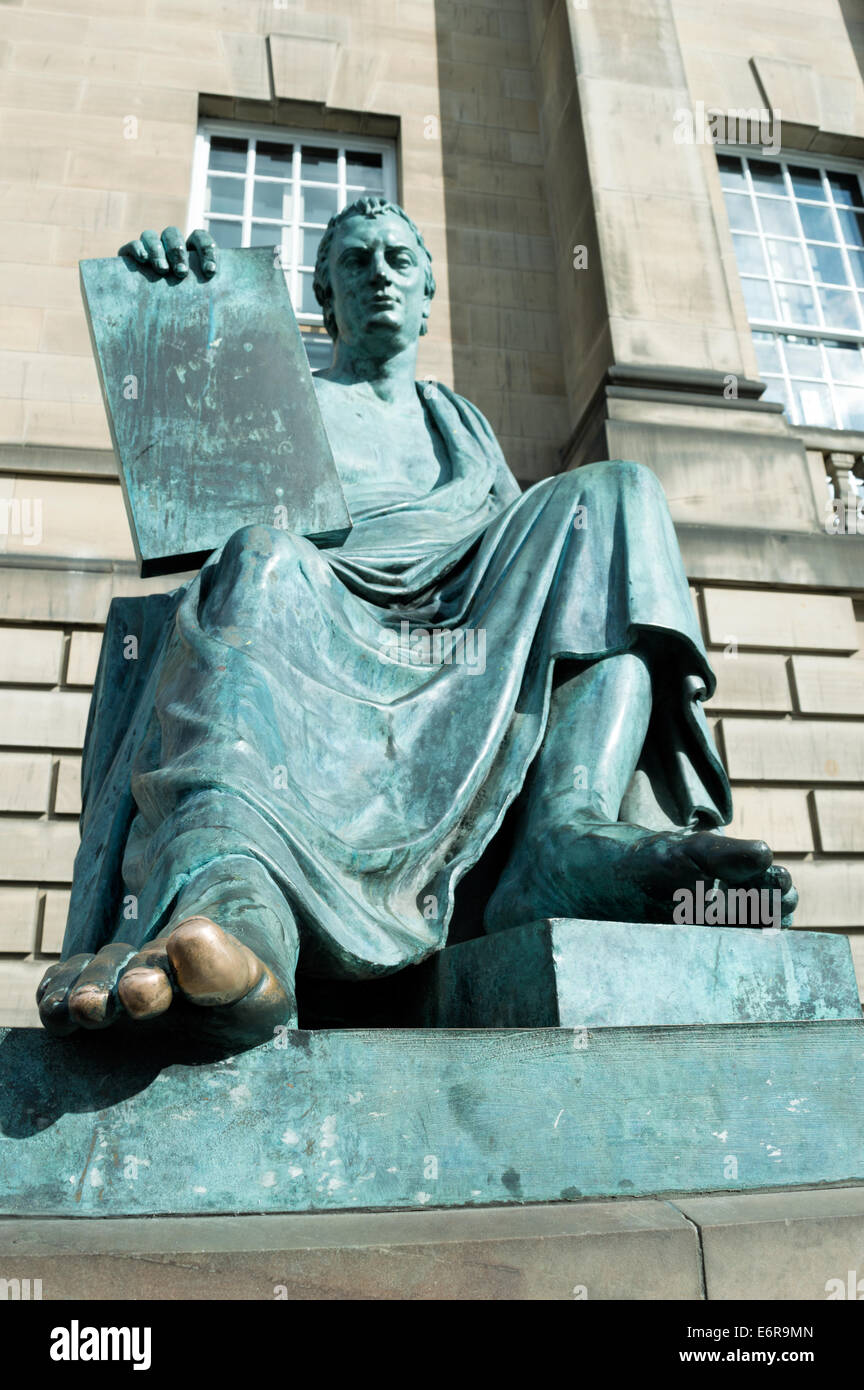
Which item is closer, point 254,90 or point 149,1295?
point 149,1295

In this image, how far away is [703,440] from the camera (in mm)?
7734

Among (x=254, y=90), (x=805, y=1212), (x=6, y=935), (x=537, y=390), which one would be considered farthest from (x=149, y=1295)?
(x=254, y=90)

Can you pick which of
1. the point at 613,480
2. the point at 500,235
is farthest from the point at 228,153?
the point at 613,480

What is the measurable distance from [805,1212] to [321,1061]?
0.73 meters

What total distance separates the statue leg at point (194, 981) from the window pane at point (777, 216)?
10.5 meters

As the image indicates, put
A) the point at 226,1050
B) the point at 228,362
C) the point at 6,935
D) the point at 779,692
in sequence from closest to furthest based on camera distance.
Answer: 1. the point at 226,1050
2. the point at 228,362
3. the point at 6,935
4. the point at 779,692

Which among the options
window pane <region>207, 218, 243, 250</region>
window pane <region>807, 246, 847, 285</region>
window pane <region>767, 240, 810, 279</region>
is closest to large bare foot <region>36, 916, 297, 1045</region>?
window pane <region>207, 218, 243, 250</region>

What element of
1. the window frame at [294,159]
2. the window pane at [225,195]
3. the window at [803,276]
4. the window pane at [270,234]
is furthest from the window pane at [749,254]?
the window pane at [225,195]

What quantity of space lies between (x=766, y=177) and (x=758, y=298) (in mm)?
1557

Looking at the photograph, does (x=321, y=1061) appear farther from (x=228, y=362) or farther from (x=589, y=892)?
(x=228, y=362)

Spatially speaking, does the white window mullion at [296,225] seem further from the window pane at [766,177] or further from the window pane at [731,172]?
the window pane at [766,177]

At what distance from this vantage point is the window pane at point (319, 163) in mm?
10148

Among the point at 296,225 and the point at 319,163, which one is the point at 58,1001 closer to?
the point at 296,225
